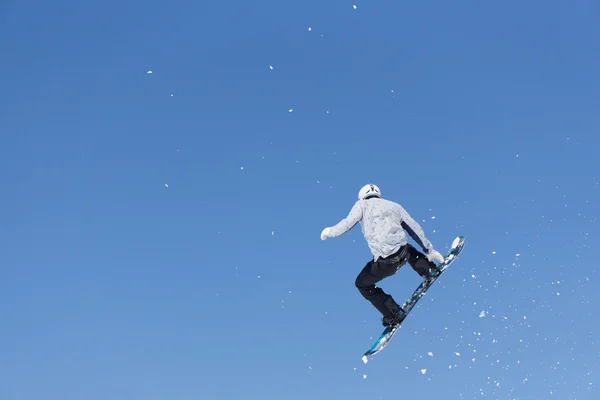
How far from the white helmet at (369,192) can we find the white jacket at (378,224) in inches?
3.2

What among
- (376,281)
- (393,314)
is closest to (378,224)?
(376,281)

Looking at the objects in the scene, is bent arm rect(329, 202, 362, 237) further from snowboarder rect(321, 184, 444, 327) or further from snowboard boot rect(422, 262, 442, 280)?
snowboard boot rect(422, 262, 442, 280)

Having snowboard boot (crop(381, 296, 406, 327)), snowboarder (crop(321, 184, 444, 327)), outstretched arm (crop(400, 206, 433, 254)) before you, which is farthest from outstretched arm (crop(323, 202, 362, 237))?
snowboard boot (crop(381, 296, 406, 327))

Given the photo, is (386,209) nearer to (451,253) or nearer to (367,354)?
(451,253)

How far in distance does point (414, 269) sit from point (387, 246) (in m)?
1.13

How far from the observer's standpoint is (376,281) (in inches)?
520

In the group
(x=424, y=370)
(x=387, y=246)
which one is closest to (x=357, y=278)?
(x=387, y=246)

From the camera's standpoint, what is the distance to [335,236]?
12.6m

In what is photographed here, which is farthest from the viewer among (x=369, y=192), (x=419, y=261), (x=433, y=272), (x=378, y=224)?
(x=433, y=272)

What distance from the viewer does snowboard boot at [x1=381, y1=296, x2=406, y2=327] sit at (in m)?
13.4

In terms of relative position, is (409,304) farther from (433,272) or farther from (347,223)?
(347,223)

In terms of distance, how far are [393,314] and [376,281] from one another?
0.74 meters

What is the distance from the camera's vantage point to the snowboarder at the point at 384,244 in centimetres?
1255

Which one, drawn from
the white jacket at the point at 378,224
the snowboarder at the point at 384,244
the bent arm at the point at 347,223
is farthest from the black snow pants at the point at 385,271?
the bent arm at the point at 347,223
